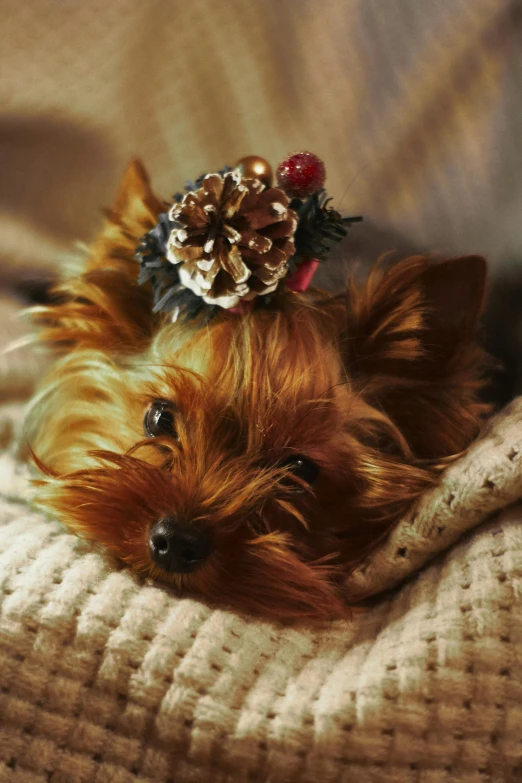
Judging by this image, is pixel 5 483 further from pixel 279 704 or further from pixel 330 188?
pixel 330 188

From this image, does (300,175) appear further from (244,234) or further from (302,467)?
(302,467)

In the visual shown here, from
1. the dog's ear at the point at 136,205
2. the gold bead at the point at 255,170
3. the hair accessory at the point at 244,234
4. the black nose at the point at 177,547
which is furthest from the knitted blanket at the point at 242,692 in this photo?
the dog's ear at the point at 136,205

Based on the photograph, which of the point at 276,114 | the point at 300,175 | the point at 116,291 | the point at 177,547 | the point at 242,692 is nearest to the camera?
the point at 242,692

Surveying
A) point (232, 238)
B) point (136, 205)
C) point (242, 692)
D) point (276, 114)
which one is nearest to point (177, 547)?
point (242, 692)

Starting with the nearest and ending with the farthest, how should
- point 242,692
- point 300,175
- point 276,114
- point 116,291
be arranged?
point 242,692 < point 300,175 < point 116,291 < point 276,114

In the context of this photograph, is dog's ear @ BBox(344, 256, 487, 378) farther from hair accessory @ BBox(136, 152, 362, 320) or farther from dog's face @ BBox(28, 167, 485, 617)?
hair accessory @ BBox(136, 152, 362, 320)

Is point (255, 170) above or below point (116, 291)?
above

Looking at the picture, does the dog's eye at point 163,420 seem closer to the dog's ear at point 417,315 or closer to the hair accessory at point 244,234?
the hair accessory at point 244,234
